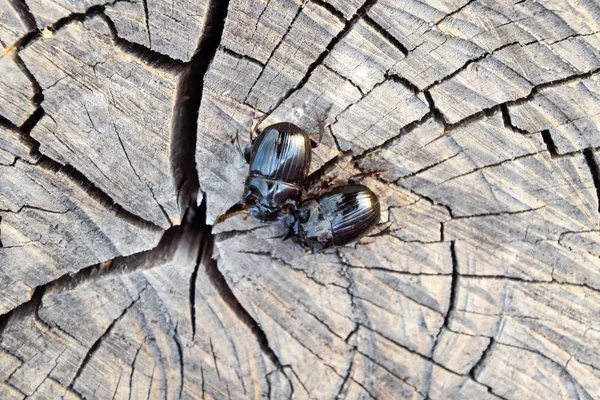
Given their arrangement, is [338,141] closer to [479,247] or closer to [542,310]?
[479,247]

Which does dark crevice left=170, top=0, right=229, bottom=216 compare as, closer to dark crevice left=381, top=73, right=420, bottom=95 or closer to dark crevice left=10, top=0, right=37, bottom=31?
dark crevice left=10, top=0, right=37, bottom=31

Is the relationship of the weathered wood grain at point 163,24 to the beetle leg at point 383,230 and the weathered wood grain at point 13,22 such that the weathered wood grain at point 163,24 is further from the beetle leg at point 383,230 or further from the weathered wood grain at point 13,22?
the beetle leg at point 383,230

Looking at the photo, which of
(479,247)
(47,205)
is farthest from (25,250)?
(479,247)

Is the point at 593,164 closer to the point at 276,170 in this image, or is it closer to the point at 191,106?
the point at 276,170

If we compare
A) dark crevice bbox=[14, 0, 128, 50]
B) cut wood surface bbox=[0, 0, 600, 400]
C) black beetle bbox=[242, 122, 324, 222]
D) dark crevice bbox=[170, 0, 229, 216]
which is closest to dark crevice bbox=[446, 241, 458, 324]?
cut wood surface bbox=[0, 0, 600, 400]

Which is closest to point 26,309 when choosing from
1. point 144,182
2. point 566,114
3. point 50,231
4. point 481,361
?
point 50,231

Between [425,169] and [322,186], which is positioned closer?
[425,169]
